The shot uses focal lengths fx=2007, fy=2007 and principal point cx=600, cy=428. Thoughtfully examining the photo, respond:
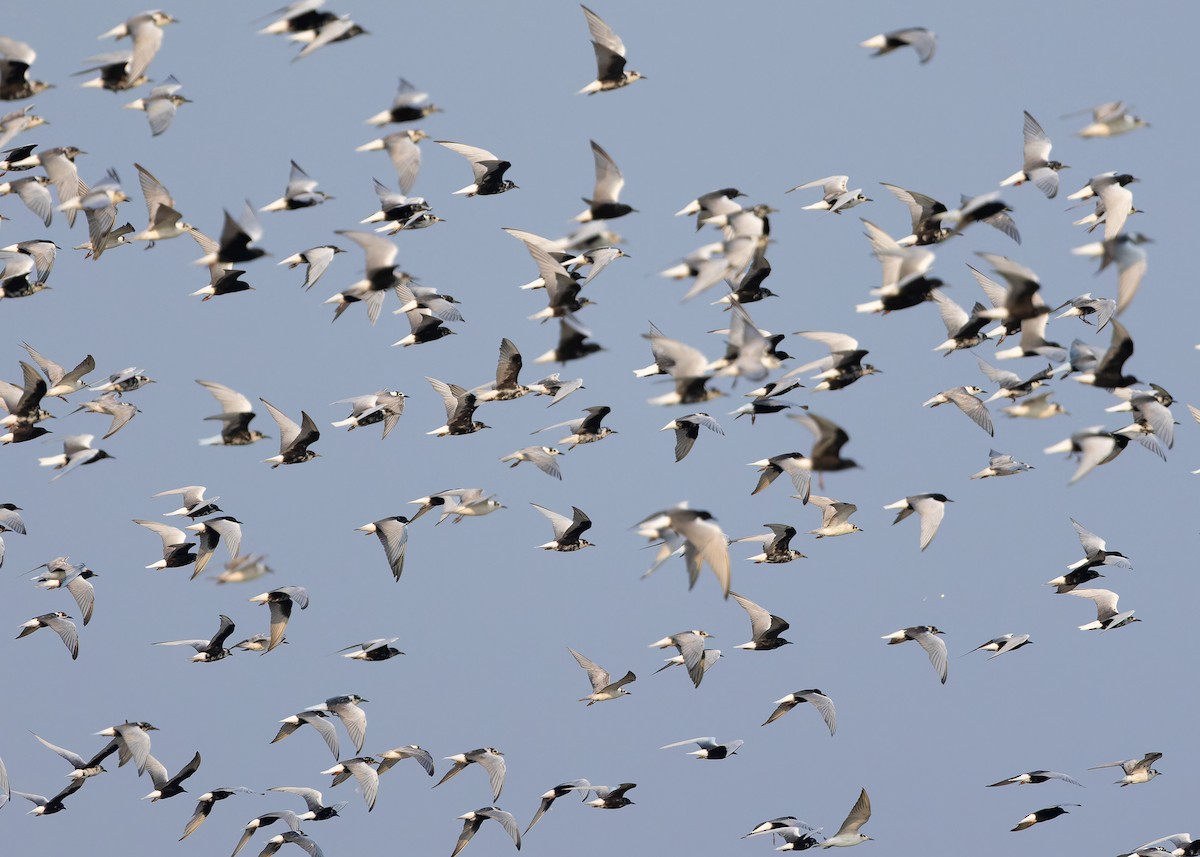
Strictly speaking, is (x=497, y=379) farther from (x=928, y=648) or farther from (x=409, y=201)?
(x=928, y=648)

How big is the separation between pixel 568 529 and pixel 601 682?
3510 mm

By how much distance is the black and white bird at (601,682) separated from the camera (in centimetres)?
3809

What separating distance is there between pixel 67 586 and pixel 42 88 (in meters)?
9.59

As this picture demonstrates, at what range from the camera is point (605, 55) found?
3291 cm

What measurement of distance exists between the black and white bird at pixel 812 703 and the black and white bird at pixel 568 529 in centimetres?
483

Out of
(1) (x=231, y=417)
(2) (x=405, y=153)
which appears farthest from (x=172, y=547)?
(2) (x=405, y=153)

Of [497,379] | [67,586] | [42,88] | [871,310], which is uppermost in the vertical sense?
[42,88]

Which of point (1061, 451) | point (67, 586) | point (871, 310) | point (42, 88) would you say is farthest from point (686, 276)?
point (67, 586)

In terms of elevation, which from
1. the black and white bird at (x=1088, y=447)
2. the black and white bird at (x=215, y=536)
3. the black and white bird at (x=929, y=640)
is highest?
the black and white bird at (x=1088, y=447)

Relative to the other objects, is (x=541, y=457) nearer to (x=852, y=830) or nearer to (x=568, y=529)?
(x=568, y=529)

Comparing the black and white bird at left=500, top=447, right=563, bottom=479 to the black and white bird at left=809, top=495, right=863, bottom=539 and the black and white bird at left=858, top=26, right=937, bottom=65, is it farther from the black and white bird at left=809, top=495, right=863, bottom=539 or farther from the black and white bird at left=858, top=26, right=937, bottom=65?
the black and white bird at left=858, top=26, right=937, bottom=65

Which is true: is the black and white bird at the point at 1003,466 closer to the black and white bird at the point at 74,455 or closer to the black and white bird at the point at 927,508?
the black and white bird at the point at 927,508

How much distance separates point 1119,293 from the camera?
29.4m

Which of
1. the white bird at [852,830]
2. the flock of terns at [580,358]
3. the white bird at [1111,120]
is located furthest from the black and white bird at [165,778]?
the white bird at [1111,120]
